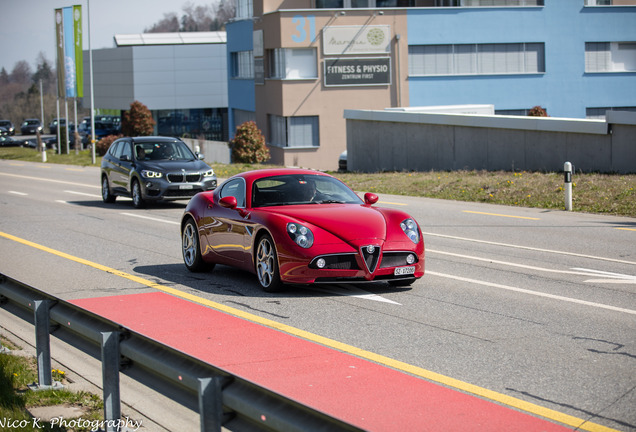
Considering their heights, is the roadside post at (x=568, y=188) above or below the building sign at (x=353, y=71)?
below

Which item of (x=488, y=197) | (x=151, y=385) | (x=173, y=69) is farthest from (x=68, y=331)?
(x=173, y=69)

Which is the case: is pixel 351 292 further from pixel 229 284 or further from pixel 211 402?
pixel 211 402

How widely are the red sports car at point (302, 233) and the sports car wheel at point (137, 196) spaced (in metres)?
10.1

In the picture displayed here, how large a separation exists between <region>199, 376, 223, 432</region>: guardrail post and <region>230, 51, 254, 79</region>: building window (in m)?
53.7

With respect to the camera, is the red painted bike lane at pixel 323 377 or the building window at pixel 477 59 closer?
the red painted bike lane at pixel 323 377

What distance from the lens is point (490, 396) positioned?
6035mm

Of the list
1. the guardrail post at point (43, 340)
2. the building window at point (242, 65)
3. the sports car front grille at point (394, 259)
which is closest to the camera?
the guardrail post at point (43, 340)

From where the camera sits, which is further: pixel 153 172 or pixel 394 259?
pixel 153 172

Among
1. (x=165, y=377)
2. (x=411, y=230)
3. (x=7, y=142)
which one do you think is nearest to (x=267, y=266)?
(x=411, y=230)

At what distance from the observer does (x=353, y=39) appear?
5050 centimetres

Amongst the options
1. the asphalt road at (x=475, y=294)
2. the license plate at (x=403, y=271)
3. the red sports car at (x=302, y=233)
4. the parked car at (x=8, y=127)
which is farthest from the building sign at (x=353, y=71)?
the parked car at (x=8, y=127)

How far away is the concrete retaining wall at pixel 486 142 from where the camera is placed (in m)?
23.0

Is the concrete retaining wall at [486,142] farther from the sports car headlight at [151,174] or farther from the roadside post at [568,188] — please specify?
the sports car headlight at [151,174]

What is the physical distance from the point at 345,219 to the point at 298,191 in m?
1.21
